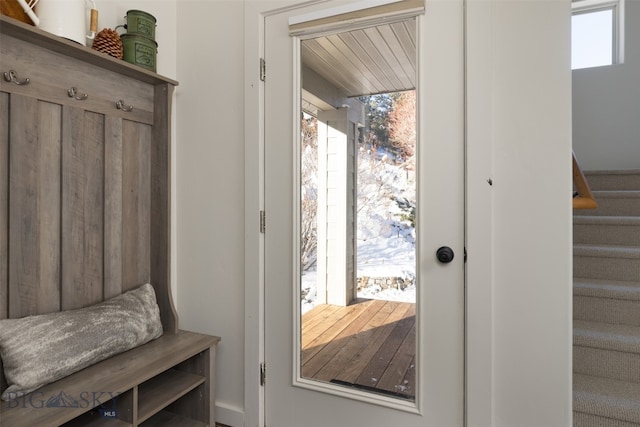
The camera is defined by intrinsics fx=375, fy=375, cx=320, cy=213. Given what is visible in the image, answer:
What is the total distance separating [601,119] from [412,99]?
2.84 metres

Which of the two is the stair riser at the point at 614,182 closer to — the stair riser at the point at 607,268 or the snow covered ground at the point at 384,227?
the stair riser at the point at 607,268

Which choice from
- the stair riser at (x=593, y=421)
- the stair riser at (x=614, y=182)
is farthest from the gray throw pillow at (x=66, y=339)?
the stair riser at (x=614, y=182)

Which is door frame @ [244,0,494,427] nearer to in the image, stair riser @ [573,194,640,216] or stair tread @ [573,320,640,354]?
stair tread @ [573,320,640,354]

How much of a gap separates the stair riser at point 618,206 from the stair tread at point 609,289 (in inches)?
26.9

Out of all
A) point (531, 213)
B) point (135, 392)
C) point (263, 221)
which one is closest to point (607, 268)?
point (531, 213)

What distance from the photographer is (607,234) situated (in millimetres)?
→ 2160

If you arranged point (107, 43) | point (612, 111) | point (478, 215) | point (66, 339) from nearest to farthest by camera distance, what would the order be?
1. point (66, 339)
2. point (478, 215)
3. point (107, 43)
4. point (612, 111)

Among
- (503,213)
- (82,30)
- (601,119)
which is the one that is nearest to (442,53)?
(503,213)

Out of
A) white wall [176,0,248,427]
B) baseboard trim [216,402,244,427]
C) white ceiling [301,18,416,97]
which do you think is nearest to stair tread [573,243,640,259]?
white ceiling [301,18,416,97]

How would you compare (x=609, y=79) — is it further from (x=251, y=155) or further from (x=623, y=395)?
(x=251, y=155)

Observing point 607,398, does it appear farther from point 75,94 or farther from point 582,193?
point 75,94

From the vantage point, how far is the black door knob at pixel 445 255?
1.48 meters

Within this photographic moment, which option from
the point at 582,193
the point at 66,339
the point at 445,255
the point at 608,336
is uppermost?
the point at 582,193

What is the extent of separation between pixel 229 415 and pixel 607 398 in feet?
5.49
